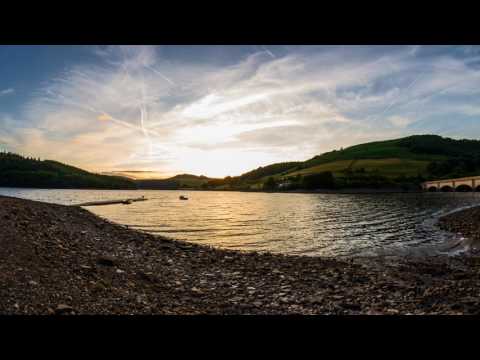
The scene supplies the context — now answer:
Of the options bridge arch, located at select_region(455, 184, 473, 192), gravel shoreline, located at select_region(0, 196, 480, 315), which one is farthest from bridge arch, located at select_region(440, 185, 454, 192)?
gravel shoreline, located at select_region(0, 196, 480, 315)

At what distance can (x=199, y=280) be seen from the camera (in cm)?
1109

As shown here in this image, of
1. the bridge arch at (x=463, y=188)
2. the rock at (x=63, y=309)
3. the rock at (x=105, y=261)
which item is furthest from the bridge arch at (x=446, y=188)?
the rock at (x=63, y=309)

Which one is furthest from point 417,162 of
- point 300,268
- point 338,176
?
point 300,268

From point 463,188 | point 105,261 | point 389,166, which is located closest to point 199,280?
point 105,261

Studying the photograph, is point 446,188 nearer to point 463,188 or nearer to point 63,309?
point 463,188

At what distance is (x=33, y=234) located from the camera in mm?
10648

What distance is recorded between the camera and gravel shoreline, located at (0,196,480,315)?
23.3 feet

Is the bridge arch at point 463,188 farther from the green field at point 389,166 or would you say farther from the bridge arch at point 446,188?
the green field at point 389,166

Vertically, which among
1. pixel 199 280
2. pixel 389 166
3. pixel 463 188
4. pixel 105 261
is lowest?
pixel 199 280

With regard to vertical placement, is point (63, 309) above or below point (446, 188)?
above
